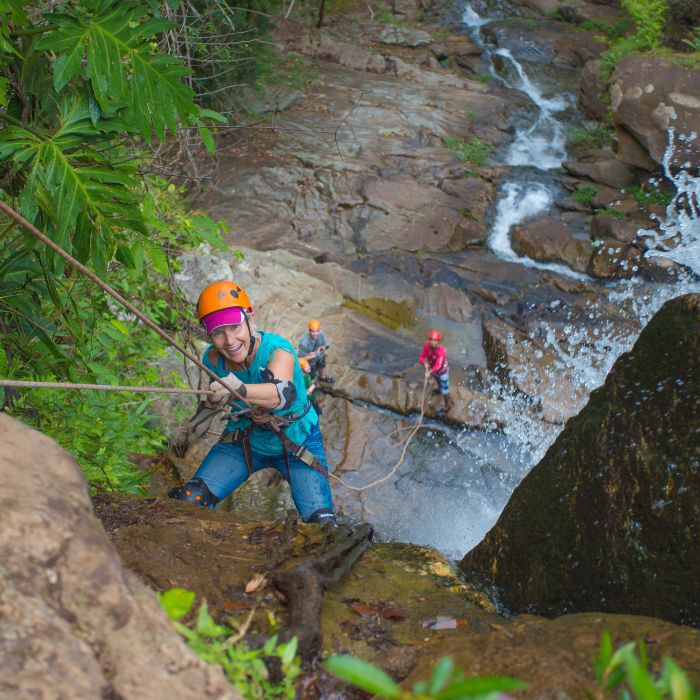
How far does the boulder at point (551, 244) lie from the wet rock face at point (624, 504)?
8077 millimetres

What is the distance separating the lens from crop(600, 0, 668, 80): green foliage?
13.7 meters

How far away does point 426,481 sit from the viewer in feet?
25.7

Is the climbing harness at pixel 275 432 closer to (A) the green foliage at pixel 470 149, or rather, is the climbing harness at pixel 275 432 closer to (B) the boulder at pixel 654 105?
(B) the boulder at pixel 654 105

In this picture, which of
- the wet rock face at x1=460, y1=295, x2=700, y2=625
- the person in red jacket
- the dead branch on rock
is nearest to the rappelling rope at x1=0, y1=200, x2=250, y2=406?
the dead branch on rock

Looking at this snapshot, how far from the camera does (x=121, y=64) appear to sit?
10.0ft

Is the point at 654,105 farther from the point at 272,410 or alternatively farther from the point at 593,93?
the point at 272,410

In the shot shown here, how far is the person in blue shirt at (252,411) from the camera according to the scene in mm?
3670

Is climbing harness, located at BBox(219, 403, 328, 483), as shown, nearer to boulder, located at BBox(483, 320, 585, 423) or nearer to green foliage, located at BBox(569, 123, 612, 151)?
boulder, located at BBox(483, 320, 585, 423)

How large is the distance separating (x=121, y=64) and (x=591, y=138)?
13626mm


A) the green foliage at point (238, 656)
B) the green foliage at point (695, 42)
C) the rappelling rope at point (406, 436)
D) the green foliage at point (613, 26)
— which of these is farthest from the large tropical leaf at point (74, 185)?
the green foliage at point (613, 26)

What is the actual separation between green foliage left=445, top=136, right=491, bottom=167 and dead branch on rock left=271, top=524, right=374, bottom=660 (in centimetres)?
1170

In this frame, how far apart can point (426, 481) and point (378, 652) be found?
564cm

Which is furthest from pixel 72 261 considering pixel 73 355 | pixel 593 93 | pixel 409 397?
pixel 593 93

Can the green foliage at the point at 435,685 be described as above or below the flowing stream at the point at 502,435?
above
